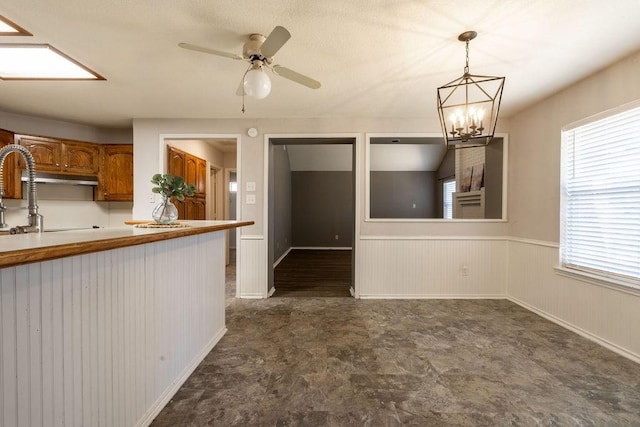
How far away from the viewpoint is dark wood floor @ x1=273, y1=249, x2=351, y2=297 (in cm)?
380

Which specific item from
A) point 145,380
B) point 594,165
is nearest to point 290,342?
point 145,380

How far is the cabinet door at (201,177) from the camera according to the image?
14.9 feet

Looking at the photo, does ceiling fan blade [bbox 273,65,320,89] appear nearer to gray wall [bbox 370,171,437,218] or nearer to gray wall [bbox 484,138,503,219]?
gray wall [bbox 484,138,503,219]

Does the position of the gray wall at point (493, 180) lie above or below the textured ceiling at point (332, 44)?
below

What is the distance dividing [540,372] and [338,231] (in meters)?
6.04

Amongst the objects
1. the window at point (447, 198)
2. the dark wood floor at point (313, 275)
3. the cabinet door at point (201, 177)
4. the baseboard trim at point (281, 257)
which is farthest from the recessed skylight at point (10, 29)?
the window at point (447, 198)

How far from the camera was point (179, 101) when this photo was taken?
3008mm

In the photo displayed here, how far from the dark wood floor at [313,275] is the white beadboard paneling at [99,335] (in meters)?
2.01

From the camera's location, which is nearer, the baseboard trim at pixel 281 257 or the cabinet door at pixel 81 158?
the cabinet door at pixel 81 158

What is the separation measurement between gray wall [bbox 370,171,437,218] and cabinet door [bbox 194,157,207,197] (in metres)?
4.55

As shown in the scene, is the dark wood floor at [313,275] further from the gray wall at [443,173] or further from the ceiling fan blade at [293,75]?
the gray wall at [443,173]

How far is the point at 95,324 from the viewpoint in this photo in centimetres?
112

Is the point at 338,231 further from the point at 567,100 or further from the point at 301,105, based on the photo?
the point at 567,100

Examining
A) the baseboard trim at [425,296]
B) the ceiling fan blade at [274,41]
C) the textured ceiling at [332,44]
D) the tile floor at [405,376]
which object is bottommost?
the tile floor at [405,376]
